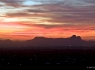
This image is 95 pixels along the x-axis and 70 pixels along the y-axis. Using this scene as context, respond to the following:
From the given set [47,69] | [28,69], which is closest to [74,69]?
[47,69]

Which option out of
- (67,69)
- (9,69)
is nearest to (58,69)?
(67,69)

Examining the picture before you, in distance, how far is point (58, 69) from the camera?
119938mm

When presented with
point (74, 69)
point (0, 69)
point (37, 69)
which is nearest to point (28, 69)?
point (37, 69)

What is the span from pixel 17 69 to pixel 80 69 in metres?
26.1

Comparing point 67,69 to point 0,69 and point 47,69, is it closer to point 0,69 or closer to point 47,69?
point 47,69

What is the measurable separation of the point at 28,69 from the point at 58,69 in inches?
494

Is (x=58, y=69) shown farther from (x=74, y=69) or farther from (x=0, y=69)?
(x=0, y=69)

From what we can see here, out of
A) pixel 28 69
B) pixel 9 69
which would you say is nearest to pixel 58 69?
pixel 28 69

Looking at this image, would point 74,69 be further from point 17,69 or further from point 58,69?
point 17,69

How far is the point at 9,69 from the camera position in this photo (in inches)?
4685

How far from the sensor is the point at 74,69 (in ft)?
389

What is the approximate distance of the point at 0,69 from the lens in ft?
385

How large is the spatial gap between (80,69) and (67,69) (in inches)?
217

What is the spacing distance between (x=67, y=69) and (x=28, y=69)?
1636cm
